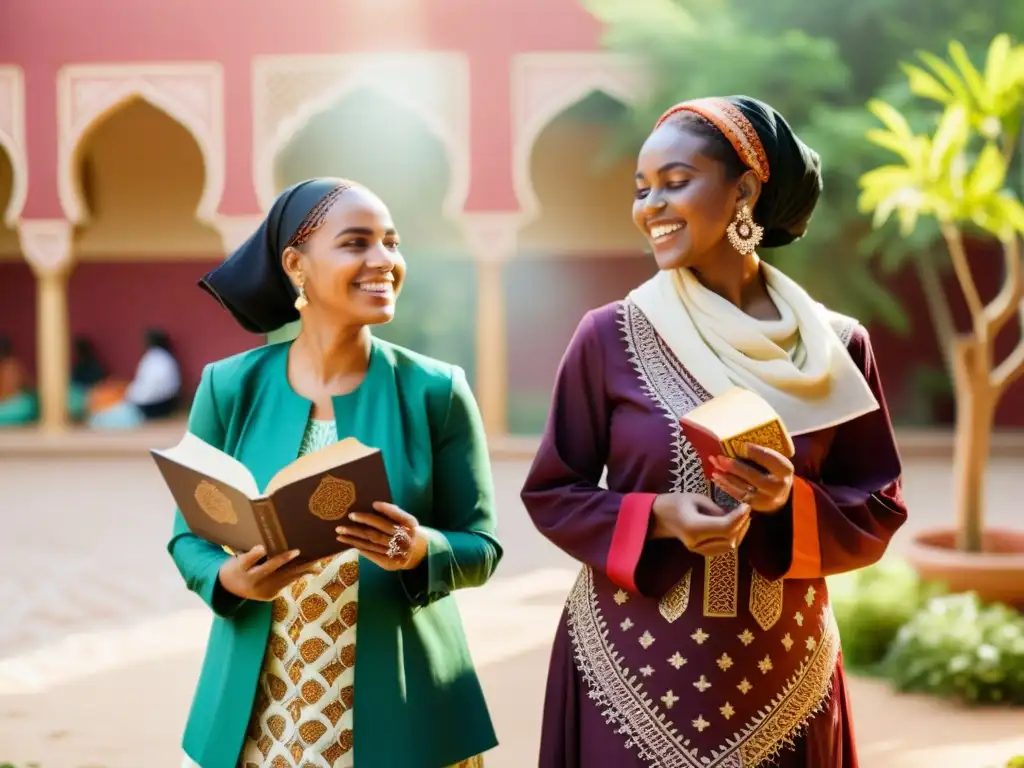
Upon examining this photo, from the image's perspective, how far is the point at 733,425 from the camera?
1.69m

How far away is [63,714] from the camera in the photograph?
4742 millimetres

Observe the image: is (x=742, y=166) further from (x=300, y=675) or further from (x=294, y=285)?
(x=300, y=675)

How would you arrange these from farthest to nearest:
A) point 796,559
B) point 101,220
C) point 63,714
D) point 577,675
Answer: point 101,220, point 63,714, point 577,675, point 796,559

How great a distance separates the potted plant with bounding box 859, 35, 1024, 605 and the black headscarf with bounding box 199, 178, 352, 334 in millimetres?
3211

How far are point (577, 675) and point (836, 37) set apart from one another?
36.4 feet

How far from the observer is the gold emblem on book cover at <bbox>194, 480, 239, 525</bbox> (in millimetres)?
1786

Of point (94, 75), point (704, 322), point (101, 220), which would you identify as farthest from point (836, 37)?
point (704, 322)

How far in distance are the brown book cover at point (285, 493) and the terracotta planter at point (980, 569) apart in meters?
4.13

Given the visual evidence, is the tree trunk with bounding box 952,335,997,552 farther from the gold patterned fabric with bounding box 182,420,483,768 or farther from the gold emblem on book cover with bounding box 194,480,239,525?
the gold emblem on book cover with bounding box 194,480,239,525

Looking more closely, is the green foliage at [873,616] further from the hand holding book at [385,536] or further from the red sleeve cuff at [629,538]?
the hand holding book at [385,536]

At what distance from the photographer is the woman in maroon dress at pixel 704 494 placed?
192 centimetres

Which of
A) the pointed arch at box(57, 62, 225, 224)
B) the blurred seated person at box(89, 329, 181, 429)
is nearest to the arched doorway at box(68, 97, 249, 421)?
the blurred seated person at box(89, 329, 181, 429)

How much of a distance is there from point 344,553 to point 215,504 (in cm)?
28

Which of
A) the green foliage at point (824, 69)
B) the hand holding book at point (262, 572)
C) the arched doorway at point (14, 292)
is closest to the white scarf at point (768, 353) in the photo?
the hand holding book at point (262, 572)
